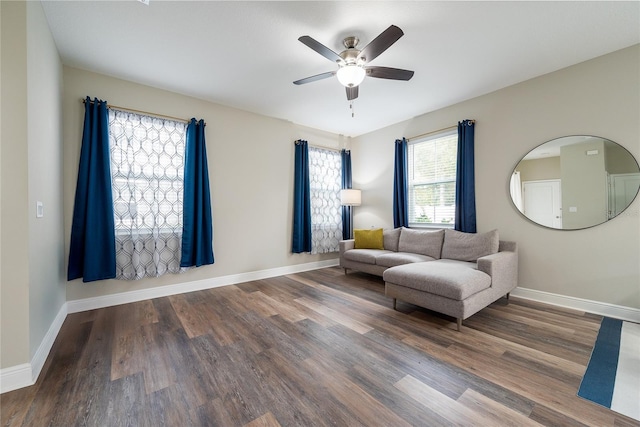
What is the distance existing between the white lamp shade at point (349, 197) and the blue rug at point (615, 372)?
3445 millimetres

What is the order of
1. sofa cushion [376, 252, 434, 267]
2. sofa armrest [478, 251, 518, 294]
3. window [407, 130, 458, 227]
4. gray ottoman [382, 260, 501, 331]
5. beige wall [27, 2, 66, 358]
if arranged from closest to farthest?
beige wall [27, 2, 66, 358] < gray ottoman [382, 260, 501, 331] < sofa armrest [478, 251, 518, 294] < sofa cushion [376, 252, 434, 267] < window [407, 130, 458, 227]

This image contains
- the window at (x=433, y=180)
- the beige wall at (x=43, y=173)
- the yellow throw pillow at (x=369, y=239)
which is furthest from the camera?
the yellow throw pillow at (x=369, y=239)

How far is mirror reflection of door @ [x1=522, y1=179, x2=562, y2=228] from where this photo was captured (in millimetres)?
2906

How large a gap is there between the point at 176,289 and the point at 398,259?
10.0 feet

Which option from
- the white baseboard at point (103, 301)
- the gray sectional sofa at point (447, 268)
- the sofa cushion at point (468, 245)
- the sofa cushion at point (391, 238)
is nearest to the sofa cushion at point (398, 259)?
the gray sectional sofa at point (447, 268)

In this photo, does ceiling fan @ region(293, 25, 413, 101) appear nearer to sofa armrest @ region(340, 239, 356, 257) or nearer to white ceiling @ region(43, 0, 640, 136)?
white ceiling @ region(43, 0, 640, 136)

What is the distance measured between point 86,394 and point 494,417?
2.33 m

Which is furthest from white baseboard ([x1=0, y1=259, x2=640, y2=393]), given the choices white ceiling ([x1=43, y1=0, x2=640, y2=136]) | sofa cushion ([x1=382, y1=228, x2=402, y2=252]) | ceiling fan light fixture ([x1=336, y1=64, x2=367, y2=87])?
ceiling fan light fixture ([x1=336, y1=64, x2=367, y2=87])

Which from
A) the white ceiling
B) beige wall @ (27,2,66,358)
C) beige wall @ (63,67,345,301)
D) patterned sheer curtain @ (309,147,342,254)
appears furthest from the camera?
patterned sheer curtain @ (309,147,342,254)

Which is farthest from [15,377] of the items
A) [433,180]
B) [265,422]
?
[433,180]

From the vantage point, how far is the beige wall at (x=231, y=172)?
2.79 meters

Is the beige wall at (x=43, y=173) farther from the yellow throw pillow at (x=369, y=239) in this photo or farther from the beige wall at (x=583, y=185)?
the beige wall at (x=583, y=185)

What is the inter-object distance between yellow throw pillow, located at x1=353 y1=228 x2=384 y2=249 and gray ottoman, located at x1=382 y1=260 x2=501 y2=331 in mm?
1551

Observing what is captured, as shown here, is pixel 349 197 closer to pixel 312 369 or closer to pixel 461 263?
pixel 461 263
